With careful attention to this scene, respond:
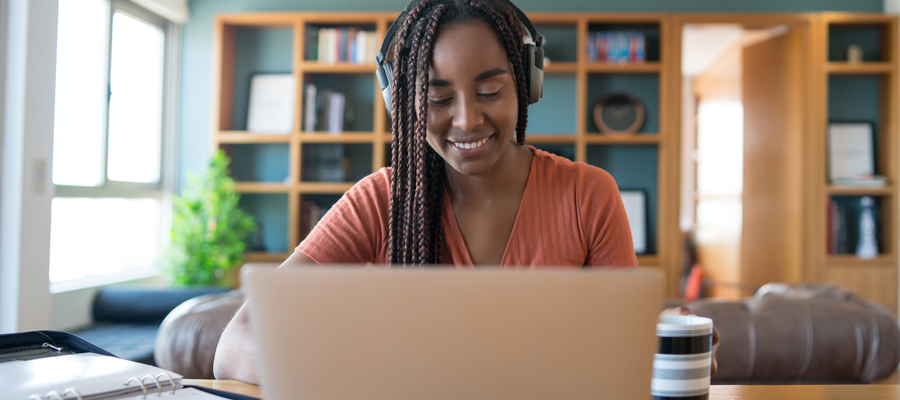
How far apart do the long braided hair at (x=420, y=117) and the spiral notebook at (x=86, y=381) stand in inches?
17.1

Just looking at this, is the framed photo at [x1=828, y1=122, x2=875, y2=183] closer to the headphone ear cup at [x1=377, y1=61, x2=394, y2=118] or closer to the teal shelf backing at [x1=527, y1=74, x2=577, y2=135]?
the teal shelf backing at [x1=527, y1=74, x2=577, y2=135]

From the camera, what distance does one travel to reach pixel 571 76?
13.6ft

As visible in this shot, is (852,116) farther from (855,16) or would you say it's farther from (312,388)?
(312,388)

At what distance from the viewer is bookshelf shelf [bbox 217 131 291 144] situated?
13.0ft

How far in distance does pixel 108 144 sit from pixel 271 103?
1017mm

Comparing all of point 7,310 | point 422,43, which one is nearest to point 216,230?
point 7,310

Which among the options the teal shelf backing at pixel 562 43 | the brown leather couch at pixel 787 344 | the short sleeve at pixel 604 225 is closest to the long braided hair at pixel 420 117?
the short sleeve at pixel 604 225

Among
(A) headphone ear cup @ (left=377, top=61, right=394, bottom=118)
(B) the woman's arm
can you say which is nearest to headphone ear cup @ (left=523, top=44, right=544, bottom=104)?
(A) headphone ear cup @ (left=377, top=61, right=394, bottom=118)

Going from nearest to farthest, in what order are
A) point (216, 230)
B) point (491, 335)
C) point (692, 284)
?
1. point (491, 335)
2. point (216, 230)
3. point (692, 284)

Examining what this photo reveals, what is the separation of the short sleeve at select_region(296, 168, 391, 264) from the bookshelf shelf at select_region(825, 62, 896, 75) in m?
3.79

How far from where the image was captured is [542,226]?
1.06 metres

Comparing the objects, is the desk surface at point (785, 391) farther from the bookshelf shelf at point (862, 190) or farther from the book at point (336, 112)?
the bookshelf shelf at point (862, 190)

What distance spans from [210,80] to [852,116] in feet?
14.4

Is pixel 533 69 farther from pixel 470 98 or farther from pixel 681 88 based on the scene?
pixel 681 88
